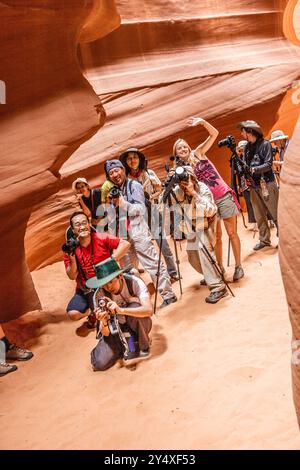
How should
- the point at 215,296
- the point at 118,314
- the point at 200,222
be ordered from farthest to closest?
the point at 215,296 → the point at 200,222 → the point at 118,314

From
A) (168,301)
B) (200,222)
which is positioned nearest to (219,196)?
(200,222)

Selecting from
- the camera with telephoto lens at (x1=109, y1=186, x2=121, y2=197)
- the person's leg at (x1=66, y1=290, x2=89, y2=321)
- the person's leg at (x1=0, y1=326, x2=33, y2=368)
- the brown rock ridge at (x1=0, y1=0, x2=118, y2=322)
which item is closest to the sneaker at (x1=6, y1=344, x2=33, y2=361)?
the person's leg at (x1=0, y1=326, x2=33, y2=368)

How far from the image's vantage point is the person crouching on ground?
14.6 feet

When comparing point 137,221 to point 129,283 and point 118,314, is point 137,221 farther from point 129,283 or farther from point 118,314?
point 118,314

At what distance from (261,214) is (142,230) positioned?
1.79 metres

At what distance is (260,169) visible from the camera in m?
5.32

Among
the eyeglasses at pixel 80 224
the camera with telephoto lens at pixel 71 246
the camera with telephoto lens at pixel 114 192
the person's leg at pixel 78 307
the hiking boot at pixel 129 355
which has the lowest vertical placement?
the hiking boot at pixel 129 355

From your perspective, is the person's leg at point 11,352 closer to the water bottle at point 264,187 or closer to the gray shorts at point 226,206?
the gray shorts at point 226,206

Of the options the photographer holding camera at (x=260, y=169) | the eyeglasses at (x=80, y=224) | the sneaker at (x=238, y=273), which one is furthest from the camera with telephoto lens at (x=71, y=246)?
the photographer holding camera at (x=260, y=169)

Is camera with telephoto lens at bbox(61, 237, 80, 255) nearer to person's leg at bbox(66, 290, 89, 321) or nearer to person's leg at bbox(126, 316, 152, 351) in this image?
person's leg at bbox(66, 290, 89, 321)

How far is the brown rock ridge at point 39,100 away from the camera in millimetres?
4273

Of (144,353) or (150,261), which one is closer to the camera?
(144,353)

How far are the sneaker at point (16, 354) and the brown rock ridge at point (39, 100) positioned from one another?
1.28 m
